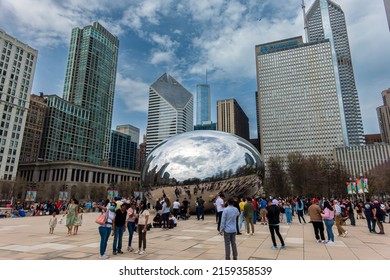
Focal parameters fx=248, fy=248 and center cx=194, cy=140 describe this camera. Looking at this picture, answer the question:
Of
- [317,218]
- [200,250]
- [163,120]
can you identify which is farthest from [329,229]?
[163,120]

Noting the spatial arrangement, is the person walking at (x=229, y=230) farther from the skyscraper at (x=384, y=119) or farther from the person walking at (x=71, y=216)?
the skyscraper at (x=384, y=119)

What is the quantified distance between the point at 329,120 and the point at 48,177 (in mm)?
142367

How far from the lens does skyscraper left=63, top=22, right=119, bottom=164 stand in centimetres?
14225

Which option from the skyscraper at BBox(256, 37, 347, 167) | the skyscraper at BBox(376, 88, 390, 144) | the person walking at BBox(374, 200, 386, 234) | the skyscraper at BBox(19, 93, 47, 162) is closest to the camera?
the person walking at BBox(374, 200, 386, 234)

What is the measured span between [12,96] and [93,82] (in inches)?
2583

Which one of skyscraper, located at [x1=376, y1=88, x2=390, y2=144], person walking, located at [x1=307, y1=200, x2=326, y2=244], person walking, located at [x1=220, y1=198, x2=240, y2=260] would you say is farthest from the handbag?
skyscraper, located at [x1=376, y1=88, x2=390, y2=144]

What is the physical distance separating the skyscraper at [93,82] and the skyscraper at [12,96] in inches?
A: 1923

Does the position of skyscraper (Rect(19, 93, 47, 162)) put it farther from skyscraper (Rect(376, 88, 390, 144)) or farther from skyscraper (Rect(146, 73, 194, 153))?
skyscraper (Rect(376, 88, 390, 144))

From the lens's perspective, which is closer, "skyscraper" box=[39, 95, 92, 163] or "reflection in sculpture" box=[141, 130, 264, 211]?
"reflection in sculpture" box=[141, 130, 264, 211]

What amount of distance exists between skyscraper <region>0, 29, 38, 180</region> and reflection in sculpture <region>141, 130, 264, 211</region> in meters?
85.9

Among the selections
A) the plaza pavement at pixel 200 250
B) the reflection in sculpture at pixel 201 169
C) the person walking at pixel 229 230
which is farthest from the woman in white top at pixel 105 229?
the reflection in sculpture at pixel 201 169

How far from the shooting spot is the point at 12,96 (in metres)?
86.0

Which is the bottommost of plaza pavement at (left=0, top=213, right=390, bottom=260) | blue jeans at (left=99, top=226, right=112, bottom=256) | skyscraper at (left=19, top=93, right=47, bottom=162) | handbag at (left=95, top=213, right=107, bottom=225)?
plaza pavement at (left=0, top=213, right=390, bottom=260)
